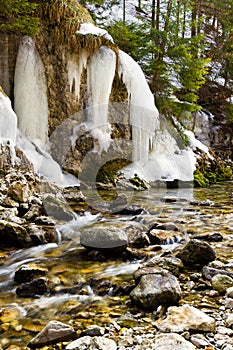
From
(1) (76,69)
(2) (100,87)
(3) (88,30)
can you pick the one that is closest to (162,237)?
(2) (100,87)

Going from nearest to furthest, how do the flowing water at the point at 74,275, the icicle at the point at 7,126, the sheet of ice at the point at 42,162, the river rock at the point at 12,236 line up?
the flowing water at the point at 74,275, the river rock at the point at 12,236, the icicle at the point at 7,126, the sheet of ice at the point at 42,162

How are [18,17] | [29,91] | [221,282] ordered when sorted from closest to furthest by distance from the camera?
[221,282] → [18,17] → [29,91]

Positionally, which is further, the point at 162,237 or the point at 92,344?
the point at 162,237

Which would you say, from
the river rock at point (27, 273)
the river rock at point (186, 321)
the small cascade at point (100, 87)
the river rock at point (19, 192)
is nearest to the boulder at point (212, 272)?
the river rock at point (186, 321)

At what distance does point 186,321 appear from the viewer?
213cm

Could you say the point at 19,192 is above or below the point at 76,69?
below

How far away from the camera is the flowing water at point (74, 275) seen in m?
2.28

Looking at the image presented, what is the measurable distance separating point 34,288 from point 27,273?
31 centimetres

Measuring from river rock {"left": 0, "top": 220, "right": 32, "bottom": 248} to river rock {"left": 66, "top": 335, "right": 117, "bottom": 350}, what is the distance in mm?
2133

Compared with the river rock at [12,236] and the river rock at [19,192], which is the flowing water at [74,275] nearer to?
the river rock at [12,236]

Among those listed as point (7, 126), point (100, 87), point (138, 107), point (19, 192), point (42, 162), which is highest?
point (100, 87)

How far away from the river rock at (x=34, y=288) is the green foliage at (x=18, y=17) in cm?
646

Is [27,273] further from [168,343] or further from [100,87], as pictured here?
[100,87]

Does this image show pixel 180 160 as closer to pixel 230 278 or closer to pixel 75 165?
pixel 75 165
